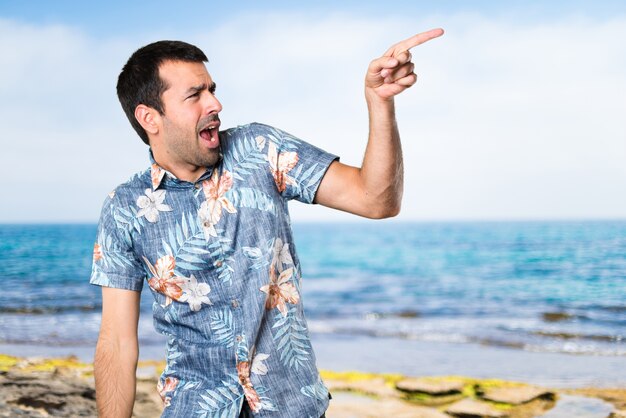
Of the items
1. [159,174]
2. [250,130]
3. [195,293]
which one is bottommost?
[195,293]

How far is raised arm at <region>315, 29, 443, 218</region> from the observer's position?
2025 millimetres

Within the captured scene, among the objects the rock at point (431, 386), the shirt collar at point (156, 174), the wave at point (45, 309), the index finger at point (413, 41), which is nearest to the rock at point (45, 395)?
the rock at point (431, 386)

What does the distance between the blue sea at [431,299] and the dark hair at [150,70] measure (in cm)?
801

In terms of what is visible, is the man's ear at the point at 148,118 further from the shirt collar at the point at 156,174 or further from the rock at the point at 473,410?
the rock at the point at 473,410

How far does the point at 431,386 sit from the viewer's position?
6.56 m

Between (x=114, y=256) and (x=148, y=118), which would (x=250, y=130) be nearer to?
(x=148, y=118)

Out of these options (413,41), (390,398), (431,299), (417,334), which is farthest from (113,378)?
(431,299)

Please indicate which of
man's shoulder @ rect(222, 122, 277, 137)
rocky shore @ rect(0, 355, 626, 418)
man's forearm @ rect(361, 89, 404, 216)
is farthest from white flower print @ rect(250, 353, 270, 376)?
rocky shore @ rect(0, 355, 626, 418)

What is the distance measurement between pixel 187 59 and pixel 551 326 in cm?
1112

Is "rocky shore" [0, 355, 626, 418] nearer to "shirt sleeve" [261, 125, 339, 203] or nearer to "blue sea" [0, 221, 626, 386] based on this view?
"blue sea" [0, 221, 626, 386]

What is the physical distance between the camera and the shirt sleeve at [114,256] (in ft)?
8.09

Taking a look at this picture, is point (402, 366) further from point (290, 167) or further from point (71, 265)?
point (71, 265)

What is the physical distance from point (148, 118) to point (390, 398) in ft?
14.3

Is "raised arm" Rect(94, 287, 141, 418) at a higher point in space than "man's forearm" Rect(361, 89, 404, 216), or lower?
lower
